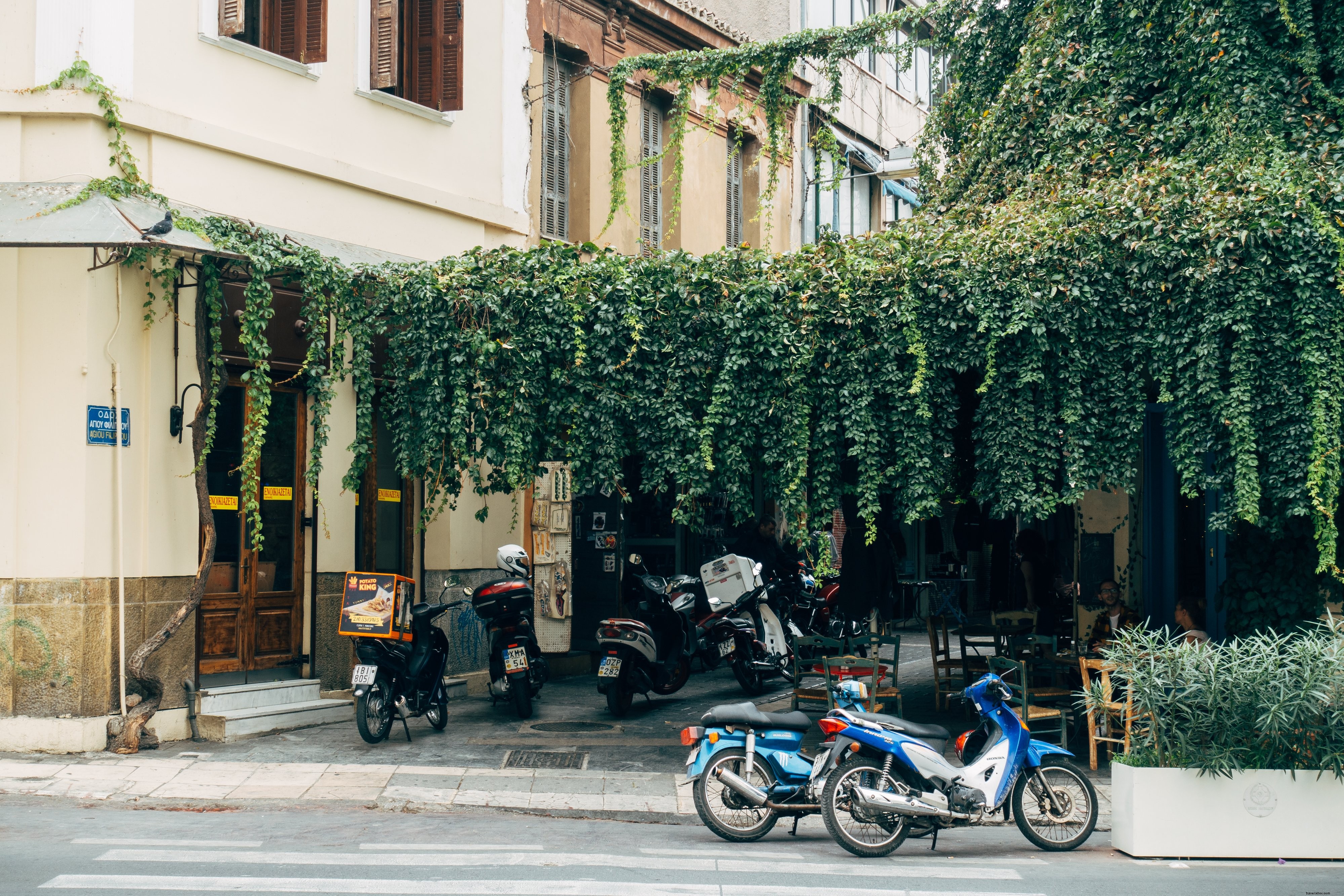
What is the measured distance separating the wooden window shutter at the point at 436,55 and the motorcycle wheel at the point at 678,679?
601 centimetres

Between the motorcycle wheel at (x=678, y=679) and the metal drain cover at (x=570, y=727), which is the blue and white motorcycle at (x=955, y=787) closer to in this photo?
the metal drain cover at (x=570, y=727)

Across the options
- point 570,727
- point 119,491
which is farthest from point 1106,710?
point 119,491

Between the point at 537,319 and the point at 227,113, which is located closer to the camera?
the point at 537,319

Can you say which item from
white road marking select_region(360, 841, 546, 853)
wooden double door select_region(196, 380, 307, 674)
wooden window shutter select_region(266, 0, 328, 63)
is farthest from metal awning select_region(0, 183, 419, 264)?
white road marking select_region(360, 841, 546, 853)

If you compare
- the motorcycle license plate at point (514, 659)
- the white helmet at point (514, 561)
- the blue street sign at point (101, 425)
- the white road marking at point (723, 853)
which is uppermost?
the blue street sign at point (101, 425)

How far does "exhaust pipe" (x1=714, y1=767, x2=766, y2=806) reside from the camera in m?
7.22

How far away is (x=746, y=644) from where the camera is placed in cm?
1280

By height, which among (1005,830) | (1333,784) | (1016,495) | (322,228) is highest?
(322,228)

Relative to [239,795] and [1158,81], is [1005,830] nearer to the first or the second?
[239,795]

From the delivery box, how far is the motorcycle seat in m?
4.14

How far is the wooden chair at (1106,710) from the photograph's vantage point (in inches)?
303

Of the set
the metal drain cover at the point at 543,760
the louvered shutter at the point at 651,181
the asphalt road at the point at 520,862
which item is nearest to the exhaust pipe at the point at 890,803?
the asphalt road at the point at 520,862

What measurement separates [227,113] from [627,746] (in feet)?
20.4

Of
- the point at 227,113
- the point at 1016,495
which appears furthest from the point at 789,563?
the point at 227,113
